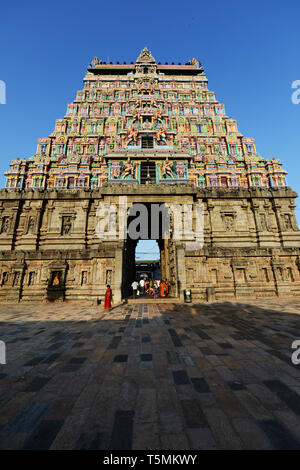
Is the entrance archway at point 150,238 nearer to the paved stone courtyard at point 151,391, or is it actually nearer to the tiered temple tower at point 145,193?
the tiered temple tower at point 145,193

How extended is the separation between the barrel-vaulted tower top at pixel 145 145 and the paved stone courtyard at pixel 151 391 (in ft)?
64.8

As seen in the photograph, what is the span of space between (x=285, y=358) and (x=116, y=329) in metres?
5.46

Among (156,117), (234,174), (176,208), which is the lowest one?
(176,208)

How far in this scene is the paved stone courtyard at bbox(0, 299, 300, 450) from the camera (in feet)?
7.69

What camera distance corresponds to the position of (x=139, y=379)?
3.80m

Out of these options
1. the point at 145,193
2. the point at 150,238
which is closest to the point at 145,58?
the point at 145,193

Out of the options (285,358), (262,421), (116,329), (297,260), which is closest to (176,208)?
(297,260)

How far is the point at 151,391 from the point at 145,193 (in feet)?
57.8

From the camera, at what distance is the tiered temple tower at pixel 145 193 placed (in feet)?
55.0

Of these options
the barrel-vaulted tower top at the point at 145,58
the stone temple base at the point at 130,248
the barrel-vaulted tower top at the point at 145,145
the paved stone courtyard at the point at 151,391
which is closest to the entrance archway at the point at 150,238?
the stone temple base at the point at 130,248

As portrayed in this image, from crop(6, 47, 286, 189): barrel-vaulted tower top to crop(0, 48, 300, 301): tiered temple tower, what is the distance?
165mm

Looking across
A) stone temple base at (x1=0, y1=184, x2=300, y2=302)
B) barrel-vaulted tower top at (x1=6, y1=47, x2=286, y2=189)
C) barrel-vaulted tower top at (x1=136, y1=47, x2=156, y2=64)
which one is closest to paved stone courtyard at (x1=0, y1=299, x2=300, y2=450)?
stone temple base at (x1=0, y1=184, x2=300, y2=302)

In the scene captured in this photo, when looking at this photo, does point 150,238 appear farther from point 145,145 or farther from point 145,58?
point 145,58
